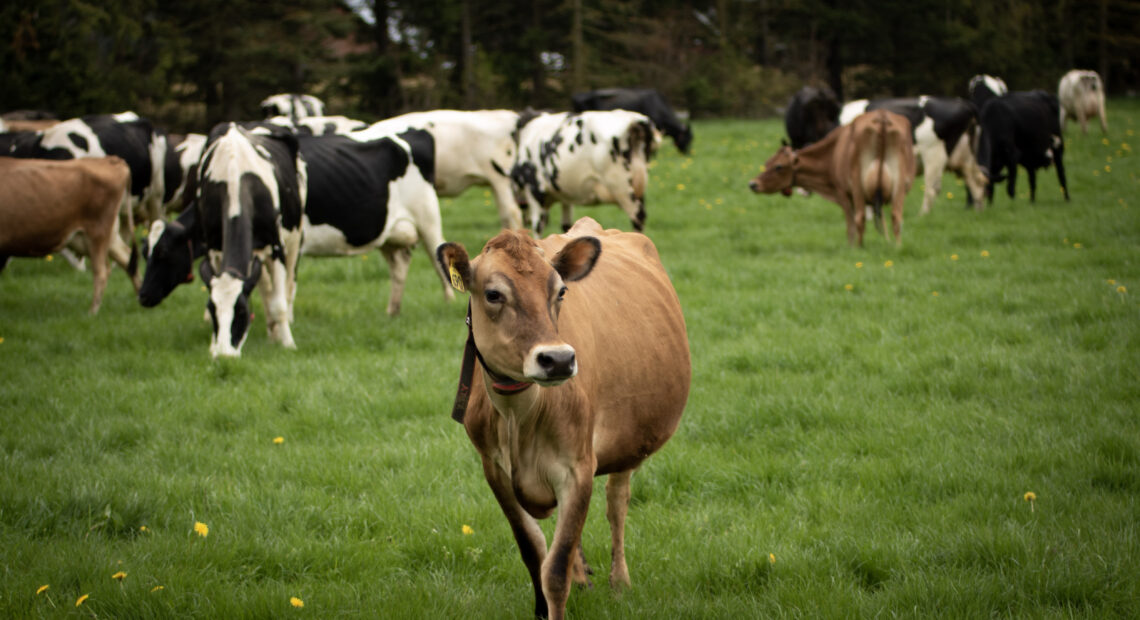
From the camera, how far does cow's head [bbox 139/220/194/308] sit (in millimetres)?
8031

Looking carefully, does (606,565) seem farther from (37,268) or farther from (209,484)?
(37,268)

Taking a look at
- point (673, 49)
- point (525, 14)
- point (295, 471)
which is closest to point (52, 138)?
point (295, 471)

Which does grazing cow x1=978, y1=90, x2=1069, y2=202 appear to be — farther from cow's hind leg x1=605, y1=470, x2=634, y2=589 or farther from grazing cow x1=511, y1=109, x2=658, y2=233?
cow's hind leg x1=605, y1=470, x2=634, y2=589

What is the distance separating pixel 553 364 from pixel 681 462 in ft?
8.14

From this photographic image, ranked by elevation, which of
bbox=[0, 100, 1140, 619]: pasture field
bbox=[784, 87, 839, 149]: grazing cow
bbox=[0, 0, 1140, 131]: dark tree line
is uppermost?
bbox=[0, 0, 1140, 131]: dark tree line

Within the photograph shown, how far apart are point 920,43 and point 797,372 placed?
3698cm

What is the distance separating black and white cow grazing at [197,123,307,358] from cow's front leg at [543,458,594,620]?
4.79 m

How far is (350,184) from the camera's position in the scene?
8453 millimetres

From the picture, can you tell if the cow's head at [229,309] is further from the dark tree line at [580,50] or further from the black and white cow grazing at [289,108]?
the dark tree line at [580,50]

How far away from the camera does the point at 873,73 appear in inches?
1576

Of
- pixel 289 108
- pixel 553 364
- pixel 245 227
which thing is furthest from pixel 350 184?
pixel 289 108

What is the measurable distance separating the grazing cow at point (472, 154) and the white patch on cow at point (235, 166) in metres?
3.77

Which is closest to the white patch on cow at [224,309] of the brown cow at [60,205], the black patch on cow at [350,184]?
the black patch on cow at [350,184]

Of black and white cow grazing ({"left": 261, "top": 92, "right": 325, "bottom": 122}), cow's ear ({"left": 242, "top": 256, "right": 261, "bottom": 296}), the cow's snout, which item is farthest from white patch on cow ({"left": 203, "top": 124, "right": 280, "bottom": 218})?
black and white cow grazing ({"left": 261, "top": 92, "right": 325, "bottom": 122})
